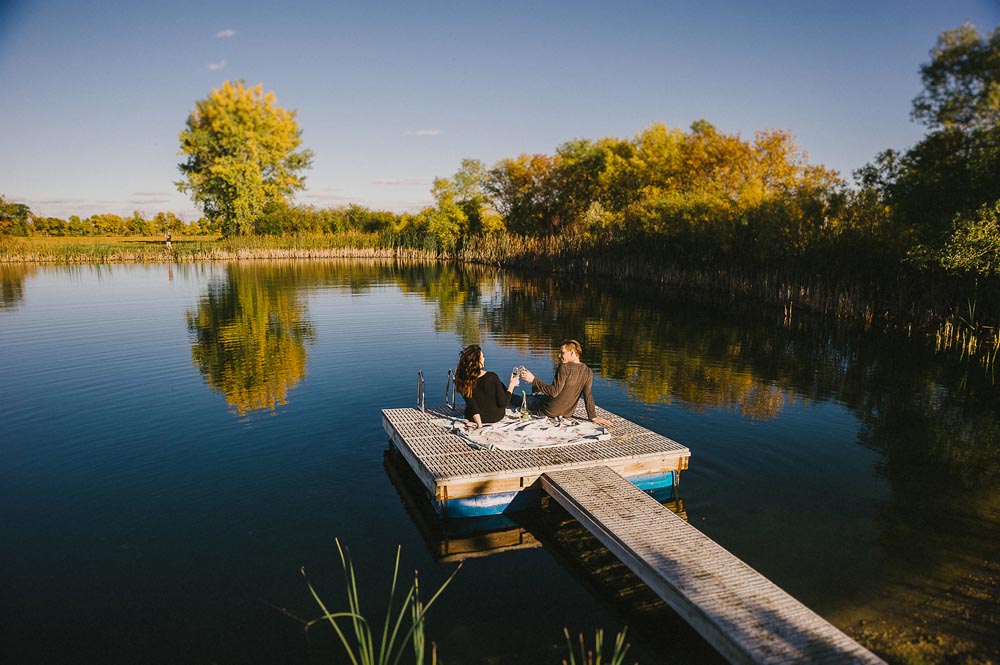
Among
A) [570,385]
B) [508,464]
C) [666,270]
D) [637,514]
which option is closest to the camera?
[637,514]

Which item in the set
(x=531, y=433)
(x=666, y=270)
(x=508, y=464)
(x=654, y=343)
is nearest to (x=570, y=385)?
(x=531, y=433)

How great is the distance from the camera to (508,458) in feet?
26.2

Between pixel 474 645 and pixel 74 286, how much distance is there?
36426 mm

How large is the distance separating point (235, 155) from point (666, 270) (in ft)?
163

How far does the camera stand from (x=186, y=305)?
1042 inches

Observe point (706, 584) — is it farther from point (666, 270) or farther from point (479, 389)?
point (666, 270)

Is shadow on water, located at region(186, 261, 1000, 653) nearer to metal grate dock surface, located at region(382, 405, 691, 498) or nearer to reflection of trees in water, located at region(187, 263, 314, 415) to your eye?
reflection of trees in water, located at region(187, 263, 314, 415)

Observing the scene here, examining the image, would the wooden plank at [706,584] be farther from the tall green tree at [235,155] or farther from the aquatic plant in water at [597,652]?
the tall green tree at [235,155]

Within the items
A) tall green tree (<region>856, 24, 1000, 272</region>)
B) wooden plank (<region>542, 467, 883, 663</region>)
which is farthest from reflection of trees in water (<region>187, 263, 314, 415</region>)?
tall green tree (<region>856, 24, 1000, 272</region>)

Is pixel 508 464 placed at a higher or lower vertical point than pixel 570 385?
lower

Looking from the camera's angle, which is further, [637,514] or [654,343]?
[654,343]

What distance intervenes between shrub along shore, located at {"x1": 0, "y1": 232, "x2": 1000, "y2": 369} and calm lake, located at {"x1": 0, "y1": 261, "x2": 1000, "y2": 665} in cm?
200

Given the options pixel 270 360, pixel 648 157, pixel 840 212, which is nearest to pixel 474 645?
pixel 270 360

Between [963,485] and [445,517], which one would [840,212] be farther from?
[445,517]
